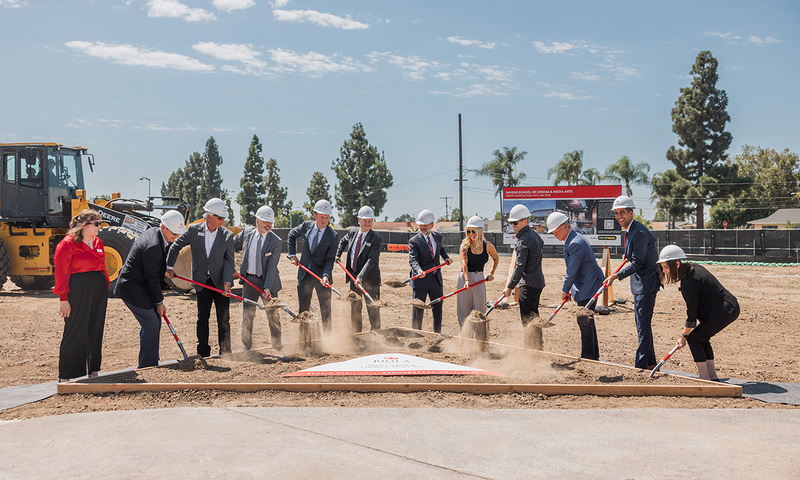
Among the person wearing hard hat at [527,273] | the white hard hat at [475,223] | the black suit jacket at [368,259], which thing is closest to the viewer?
the person wearing hard hat at [527,273]

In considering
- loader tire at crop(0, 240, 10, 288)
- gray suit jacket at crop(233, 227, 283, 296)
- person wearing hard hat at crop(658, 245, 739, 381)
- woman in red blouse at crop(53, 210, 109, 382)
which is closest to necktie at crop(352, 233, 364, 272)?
gray suit jacket at crop(233, 227, 283, 296)

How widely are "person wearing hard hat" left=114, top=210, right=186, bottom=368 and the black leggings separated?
543 centimetres

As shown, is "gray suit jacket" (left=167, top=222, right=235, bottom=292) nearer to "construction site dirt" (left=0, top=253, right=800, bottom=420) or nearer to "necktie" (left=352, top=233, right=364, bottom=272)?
"construction site dirt" (left=0, top=253, right=800, bottom=420)

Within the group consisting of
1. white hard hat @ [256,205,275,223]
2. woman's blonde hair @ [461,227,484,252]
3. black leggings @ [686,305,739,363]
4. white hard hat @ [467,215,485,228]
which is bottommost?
black leggings @ [686,305,739,363]

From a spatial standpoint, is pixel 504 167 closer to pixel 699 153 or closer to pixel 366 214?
pixel 699 153

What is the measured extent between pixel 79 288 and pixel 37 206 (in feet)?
32.6

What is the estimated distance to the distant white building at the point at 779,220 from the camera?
53594mm

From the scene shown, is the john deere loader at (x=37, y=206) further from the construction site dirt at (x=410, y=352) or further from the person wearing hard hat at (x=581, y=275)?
the person wearing hard hat at (x=581, y=275)

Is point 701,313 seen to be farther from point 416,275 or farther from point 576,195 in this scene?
point 576,195

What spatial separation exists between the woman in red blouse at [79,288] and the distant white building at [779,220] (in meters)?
56.3

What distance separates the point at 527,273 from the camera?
7.49m

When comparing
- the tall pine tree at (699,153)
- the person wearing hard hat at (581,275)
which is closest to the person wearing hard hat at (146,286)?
the person wearing hard hat at (581,275)

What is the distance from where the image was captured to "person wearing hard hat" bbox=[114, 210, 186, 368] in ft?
Answer: 22.3

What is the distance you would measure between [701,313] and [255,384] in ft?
14.4
